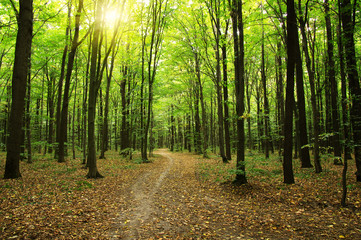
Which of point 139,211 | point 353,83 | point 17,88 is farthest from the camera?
point 17,88

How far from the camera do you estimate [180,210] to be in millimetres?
6543

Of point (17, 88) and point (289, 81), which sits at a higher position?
point (17, 88)

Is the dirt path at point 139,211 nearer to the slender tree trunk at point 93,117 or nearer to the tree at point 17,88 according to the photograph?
the slender tree trunk at point 93,117

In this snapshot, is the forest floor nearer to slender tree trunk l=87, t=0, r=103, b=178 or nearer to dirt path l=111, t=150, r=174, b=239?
dirt path l=111, t=150, r=174, b=239

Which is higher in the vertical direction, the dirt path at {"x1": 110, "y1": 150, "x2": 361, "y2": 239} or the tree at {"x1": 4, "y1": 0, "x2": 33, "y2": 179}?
the tree at {"x1": 4, "y1": 0, "x2": 33, "y2": 179}

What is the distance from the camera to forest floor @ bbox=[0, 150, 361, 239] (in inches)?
189

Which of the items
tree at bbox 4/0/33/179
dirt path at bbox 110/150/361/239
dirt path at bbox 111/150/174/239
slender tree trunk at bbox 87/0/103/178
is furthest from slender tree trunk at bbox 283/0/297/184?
tree at bbox 4/0/33/179

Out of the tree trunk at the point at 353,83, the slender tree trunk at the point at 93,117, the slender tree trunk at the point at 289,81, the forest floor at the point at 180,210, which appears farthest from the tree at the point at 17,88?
the tree trunk at the point at 353,83

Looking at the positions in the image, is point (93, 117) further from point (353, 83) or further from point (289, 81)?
point (353, 83)

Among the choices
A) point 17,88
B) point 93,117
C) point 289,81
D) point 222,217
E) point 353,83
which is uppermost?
point 17,88

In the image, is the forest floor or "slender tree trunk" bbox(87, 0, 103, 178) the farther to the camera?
"slender tree trunk" bbox(87, 0, 103, 178)

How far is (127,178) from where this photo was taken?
11227 mm

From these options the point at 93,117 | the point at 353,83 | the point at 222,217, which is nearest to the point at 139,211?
the point at 222,217

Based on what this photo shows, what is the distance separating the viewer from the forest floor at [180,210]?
479 centimetres
